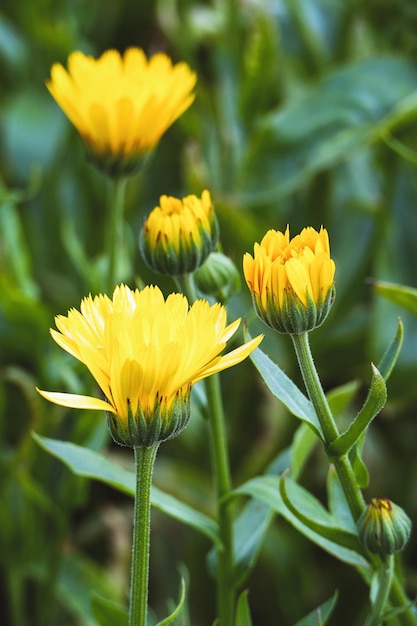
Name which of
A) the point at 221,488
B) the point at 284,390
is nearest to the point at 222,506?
the point at 221,488

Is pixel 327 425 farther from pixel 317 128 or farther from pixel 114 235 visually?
pixel 317 128

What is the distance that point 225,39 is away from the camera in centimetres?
136

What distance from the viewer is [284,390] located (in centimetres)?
49

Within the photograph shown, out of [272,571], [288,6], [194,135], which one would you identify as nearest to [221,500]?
[272,571]

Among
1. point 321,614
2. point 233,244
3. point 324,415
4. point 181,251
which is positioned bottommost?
point 321,614

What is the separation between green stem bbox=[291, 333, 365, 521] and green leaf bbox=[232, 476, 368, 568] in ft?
0.15

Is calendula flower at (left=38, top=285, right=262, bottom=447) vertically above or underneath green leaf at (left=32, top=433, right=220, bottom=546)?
above

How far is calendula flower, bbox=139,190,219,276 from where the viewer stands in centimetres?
55

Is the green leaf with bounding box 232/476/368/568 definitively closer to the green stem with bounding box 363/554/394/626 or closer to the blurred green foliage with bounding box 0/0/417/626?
the green stem with bounding box 363/554/394/626

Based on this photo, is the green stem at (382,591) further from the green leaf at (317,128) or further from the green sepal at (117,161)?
the green leaf at (317,128)

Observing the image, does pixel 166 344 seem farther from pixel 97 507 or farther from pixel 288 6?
pixel 288 6

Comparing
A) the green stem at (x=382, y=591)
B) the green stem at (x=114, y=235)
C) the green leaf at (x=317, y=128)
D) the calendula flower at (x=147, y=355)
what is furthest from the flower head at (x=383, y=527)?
the green leaf at (x=317, y=128)

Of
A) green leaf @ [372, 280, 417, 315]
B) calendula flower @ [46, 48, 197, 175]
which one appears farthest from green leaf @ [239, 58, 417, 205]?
green leaf @ [372, 280, 417, 315]

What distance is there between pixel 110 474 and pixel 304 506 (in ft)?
0.42
